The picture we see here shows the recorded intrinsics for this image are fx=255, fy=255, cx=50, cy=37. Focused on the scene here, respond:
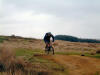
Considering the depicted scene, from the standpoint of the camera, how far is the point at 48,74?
50.3 ft

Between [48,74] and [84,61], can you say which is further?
[84,61]

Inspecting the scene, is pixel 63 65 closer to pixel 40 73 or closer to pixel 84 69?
pixel 84 69

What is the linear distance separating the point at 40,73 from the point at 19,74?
2269 millimetres

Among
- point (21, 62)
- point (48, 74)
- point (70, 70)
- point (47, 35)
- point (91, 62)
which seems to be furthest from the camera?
point (47, 35)

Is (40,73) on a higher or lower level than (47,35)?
Result: lower

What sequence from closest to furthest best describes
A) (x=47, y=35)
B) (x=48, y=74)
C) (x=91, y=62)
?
(x=48, y=74), (x=91, y=62), (x=47, y=35)

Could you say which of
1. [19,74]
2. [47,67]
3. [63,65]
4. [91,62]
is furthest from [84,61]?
[19,74]

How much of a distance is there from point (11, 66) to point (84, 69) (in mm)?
4914

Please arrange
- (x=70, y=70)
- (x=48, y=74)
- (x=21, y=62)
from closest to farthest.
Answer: (x=48, y=74) → (x=70, y=70) → (x=21, y=62)

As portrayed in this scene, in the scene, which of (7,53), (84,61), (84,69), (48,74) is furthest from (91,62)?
(7,53)

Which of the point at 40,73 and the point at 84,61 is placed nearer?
the point at 40,73

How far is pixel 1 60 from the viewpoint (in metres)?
18.4

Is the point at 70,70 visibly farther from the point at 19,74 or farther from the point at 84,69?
the point at 19,74

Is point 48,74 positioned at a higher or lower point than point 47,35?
lower
